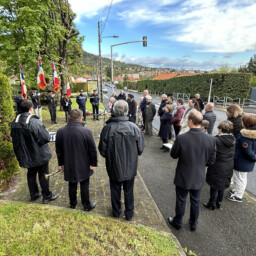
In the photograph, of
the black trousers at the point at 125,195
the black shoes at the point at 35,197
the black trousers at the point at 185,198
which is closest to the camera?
the black trousers at the point at 185,198

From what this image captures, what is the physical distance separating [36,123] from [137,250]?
2624mm

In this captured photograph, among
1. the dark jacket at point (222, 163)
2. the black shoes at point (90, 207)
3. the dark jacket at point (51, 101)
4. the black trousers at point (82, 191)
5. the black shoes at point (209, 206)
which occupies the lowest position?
the black shoes at point (209, 206)

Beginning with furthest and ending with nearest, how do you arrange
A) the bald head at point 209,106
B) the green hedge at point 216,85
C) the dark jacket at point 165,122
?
1. the green hedge at point 216,85
2. the dark jacket at point 165,122
3. the bald head at point 209,106

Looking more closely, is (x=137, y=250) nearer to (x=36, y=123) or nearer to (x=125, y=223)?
(x=125, y=223)

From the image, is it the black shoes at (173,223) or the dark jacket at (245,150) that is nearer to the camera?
the black shoes at (173,223)

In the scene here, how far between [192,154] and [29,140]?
9.25ft

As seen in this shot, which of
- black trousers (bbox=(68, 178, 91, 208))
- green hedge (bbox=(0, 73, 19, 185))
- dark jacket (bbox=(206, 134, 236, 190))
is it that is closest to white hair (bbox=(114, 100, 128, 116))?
black trousers (bbox=(68, 178, 91, 208))

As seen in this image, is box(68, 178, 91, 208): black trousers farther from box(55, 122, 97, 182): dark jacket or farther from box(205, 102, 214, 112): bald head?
box(205, 102, 214, 112): bald head

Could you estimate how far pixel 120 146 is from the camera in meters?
2.73

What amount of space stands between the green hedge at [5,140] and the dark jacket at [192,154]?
3.63m

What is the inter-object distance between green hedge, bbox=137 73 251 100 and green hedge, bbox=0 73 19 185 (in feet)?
72.3

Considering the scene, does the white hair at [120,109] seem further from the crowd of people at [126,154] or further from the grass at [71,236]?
the grass at [71,236]

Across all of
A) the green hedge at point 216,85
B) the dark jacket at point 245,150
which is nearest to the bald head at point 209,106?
the dark jacket at point 245,150

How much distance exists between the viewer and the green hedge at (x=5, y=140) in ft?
12.7
